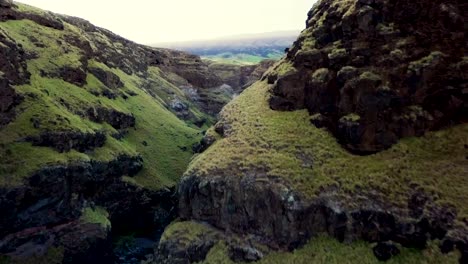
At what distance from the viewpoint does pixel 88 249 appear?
96.8 metres

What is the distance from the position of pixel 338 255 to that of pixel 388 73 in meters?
32.7

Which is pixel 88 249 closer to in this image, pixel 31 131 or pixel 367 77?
pixel 31 131

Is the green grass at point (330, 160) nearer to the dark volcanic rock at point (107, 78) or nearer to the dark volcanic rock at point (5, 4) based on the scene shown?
the dark volcanic rock at point (107, 78)

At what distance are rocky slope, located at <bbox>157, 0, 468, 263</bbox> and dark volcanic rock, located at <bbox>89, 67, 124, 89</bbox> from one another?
79450 millimetres

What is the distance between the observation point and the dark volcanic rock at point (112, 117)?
425 feet

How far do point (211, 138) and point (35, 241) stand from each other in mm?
40707

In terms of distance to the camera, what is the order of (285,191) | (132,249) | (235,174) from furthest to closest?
(132,249) → (235,174) → (285,191)

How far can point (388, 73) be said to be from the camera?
258ft

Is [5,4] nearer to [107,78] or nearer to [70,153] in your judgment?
[107,78]

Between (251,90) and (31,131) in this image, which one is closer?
(31,131)

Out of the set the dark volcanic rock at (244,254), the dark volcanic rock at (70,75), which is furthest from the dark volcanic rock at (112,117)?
the dark volcanic rock at (244,254)

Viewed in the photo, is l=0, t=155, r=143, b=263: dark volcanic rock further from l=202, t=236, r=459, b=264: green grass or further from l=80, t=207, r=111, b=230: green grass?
l=202, t=236, r=459, b=264: green grass

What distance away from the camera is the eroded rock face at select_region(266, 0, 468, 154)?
74.2 metres

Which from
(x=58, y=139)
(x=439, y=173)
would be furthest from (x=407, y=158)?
(x=58, y=139)
